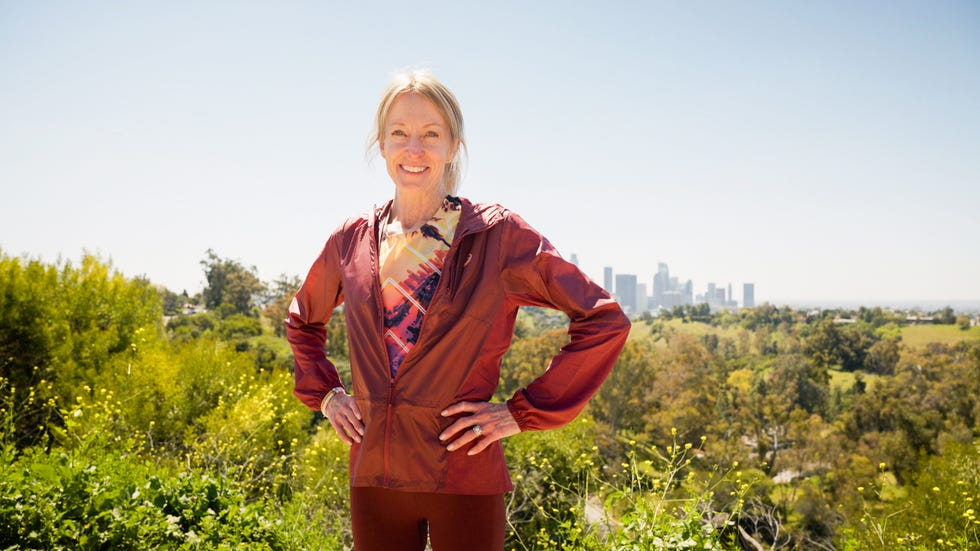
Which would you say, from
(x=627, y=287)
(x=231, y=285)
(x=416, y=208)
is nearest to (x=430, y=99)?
(x=416, y=208)

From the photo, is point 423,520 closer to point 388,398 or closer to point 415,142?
point 388,398

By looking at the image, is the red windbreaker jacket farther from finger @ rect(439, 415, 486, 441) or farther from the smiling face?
the smiling face

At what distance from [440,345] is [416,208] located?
452 mm

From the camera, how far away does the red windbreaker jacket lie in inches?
63.9

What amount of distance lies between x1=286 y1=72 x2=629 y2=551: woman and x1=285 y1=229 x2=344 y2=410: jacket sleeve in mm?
177

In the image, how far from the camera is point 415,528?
5.67 feet

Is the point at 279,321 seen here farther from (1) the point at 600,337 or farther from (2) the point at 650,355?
(1) the point at 600,337

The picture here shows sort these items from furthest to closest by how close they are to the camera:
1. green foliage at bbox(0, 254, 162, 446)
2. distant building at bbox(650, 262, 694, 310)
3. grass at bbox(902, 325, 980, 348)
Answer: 1. distant building at bbox(650, 262, 694, 310)
2. grass at bbox(902, 325, 980, 348)
3. green foliage at bbox(0, 254, 162, 446)

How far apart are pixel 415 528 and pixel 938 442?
31439mm

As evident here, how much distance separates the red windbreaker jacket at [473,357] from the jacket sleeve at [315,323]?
0.29 m

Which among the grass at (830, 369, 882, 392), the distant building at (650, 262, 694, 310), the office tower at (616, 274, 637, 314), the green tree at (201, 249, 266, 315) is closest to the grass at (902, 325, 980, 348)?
the grass at (830, 369, 882, 392)

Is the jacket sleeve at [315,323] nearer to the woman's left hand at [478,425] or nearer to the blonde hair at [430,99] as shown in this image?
the blonde hair at [430,99]

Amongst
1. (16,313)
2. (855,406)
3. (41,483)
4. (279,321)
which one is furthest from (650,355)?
(41,483)

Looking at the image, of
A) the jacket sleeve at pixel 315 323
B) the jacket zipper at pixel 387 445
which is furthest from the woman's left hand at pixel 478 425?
the jacket sleeve at pixel 315 323
